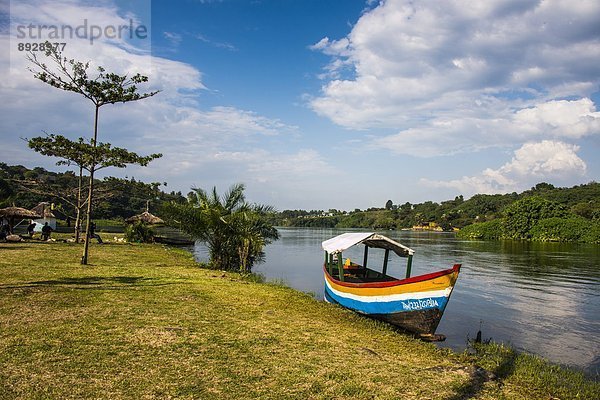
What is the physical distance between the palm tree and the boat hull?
9846 millimetres

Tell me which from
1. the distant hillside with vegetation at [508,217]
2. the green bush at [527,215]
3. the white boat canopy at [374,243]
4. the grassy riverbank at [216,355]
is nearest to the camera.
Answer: the grassy riverbank at [216,355]

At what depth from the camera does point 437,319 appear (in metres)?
10.4

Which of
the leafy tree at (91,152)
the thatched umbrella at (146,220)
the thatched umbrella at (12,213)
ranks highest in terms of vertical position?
the leafy tree at (91,152)

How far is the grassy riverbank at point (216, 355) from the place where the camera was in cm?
551

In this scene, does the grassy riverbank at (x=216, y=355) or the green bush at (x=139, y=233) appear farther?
the green bush at (x=139, y=233)

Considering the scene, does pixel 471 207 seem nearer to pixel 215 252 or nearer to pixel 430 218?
pixel 430 218

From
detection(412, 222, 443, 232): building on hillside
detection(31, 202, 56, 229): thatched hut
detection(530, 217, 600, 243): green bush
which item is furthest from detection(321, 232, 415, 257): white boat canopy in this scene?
detection(412, 222, 443, 232): building on hillside

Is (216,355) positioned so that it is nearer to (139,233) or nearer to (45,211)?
(139,233)

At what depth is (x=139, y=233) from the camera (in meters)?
36.2

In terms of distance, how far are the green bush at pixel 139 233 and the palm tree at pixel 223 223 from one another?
1542 centimetres

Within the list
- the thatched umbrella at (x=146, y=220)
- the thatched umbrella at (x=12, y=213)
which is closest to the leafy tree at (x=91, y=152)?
the thatched umbrella at (x=12, y=213)

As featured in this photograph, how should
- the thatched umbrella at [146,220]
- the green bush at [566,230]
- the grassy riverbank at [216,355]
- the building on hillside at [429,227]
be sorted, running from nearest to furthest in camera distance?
the grassy riverbank at [216,355] → the thatched umbrella at [146,220] → the green bush at [566,230] → the building on hillside at [429,227]

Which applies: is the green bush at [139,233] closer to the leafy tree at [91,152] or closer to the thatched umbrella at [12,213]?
the thatched umbrella at [12,213]

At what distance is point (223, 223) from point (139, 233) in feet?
61.7
